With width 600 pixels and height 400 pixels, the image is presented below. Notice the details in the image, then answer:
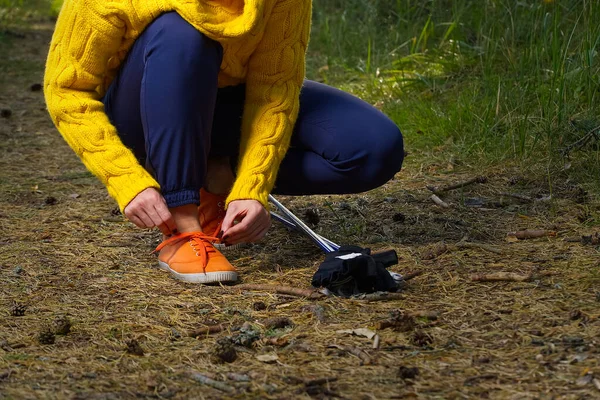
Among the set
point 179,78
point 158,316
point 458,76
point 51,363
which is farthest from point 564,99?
point 51,363

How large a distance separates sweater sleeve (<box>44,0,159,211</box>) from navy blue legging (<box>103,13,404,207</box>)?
0.08 m

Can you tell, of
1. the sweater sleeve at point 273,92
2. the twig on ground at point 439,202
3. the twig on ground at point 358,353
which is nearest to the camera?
the twig on ground at point 358,353

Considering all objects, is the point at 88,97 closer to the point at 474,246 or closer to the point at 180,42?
the point at 180,42

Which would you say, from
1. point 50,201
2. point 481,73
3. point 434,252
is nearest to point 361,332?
point 434,252

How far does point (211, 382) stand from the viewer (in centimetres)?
160

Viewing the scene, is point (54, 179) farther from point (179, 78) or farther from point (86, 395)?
point (86, 395)

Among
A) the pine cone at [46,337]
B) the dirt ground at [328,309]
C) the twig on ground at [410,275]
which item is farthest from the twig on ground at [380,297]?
the pine cone at [46,337]

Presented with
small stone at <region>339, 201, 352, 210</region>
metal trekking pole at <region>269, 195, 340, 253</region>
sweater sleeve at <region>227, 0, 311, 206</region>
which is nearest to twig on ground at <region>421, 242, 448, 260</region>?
metal trekking pole at <region>269, 195, 340, 253</region>

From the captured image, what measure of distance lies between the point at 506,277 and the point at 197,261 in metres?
0.77

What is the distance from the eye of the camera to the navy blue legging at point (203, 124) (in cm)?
210

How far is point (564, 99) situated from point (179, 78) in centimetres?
164

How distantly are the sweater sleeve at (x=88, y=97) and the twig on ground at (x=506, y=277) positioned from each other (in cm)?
82

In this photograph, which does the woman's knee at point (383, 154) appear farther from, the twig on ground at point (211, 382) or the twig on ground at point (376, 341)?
the twig on ground at point (211, 382)

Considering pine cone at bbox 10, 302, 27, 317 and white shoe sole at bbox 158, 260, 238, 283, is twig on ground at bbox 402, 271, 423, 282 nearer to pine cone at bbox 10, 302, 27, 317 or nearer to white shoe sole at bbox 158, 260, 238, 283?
white shoe sole at bbox 158, 260, 238, 283
